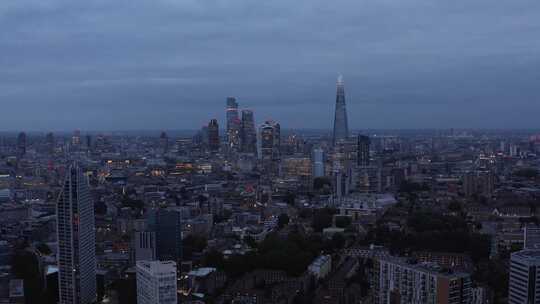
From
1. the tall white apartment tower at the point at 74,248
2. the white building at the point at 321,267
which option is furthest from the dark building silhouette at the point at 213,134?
the tall white apartment tower at the point at 74,248

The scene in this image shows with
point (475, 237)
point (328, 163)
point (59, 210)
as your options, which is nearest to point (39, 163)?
point (328, 163)

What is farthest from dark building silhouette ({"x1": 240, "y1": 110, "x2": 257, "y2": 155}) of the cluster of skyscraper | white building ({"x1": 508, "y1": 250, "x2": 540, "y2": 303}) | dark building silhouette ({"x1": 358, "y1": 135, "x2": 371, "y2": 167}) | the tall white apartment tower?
white building ({"x1": 508, "y1": 250, "x2": 540, "y2": 303})

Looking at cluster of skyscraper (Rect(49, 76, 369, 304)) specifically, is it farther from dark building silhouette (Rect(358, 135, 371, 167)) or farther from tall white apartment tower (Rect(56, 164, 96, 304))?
dark building silhouette (Rect(358, 135, 371, 167))

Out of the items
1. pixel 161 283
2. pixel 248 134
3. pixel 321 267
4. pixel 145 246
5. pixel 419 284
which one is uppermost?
pixel 248 134

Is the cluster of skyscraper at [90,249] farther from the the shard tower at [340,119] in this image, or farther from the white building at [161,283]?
the the shard tower at [340,119]

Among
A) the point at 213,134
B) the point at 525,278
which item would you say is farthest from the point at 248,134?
the point at 525,278

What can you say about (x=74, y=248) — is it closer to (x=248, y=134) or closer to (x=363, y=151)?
(x=363, y=151)

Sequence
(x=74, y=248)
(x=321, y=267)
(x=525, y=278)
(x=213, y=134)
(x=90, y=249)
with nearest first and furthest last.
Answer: (x=525, y=278)
(x=74, y=248)
(x=90, y=249)
(x=321, y=267)
(x=213, y=134)
